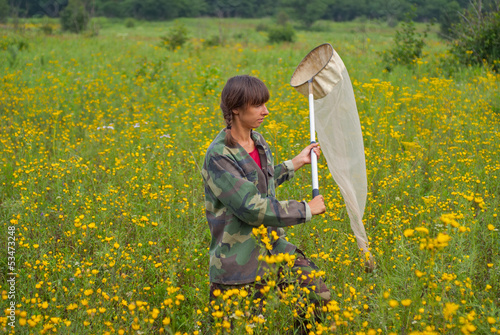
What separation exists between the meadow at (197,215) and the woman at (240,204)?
0.57ft

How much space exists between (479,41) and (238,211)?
797 cm

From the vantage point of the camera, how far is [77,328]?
1937 millimetres

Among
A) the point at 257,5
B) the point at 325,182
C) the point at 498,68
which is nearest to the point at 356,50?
the point at 498,68

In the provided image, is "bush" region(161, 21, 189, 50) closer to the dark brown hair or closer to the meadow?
the meadow

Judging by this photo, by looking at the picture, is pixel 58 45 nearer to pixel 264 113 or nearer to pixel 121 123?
pixel 121 123

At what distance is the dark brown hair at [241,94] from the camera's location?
2.04 metres

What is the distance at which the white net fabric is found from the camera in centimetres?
241

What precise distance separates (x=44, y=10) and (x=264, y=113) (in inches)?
1306

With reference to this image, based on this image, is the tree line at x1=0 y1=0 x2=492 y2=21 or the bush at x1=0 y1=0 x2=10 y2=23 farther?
the tree line at x1=0 y1=0 x2=492 y2=21

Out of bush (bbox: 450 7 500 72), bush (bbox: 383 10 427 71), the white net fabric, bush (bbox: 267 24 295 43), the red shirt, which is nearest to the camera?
the red shirt

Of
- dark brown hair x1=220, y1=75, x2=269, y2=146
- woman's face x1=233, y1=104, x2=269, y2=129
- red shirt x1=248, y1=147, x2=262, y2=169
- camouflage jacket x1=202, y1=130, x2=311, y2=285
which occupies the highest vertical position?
dark brown hair x1=220, y1=75, x2=269, y2=146

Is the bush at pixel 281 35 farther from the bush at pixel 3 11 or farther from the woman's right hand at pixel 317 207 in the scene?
the woman's right hand at pixel 317 207

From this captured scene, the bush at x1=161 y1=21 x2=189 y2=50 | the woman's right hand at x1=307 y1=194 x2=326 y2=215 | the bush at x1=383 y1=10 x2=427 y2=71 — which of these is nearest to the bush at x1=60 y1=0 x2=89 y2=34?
the bush at x1=161 y1=21 x2=189 y2=50

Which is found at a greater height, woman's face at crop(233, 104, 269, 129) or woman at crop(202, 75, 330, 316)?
woman's face at crop(233, 104, 269, 129)
